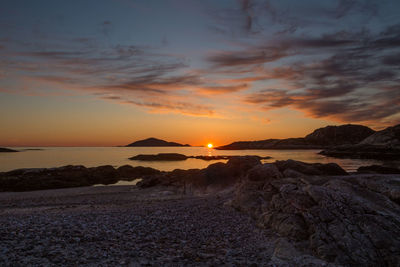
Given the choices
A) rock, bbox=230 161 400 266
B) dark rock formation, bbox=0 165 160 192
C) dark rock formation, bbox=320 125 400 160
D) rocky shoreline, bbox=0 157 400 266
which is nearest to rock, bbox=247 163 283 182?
rocky shoreline, bbox=0 157 400 266

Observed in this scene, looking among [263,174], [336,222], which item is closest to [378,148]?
[263,174]

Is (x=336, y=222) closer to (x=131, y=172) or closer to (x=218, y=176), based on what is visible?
(x=218, y=176)

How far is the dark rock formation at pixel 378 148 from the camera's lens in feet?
332

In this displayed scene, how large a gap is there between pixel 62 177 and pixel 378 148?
126m

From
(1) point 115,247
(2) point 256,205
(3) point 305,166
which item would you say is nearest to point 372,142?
(3) point 305,166

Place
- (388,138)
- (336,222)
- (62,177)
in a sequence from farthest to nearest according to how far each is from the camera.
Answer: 1. (388,138)
2. (62,177)
3. (336,222)

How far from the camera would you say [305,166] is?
2672 centimetres

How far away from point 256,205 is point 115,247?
945 cm

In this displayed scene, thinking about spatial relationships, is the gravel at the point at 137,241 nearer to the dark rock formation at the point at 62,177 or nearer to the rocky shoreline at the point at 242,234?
the rocky shoreline at the point at 242,234

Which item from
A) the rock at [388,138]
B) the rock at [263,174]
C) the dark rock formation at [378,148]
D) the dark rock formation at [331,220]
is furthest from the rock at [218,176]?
the rock at [388,138]

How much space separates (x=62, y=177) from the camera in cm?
4556

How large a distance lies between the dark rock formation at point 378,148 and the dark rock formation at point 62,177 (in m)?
87.2

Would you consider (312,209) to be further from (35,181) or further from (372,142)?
(372,142)

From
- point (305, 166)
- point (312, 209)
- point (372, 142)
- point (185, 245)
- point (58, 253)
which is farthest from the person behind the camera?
point (372, 142)
